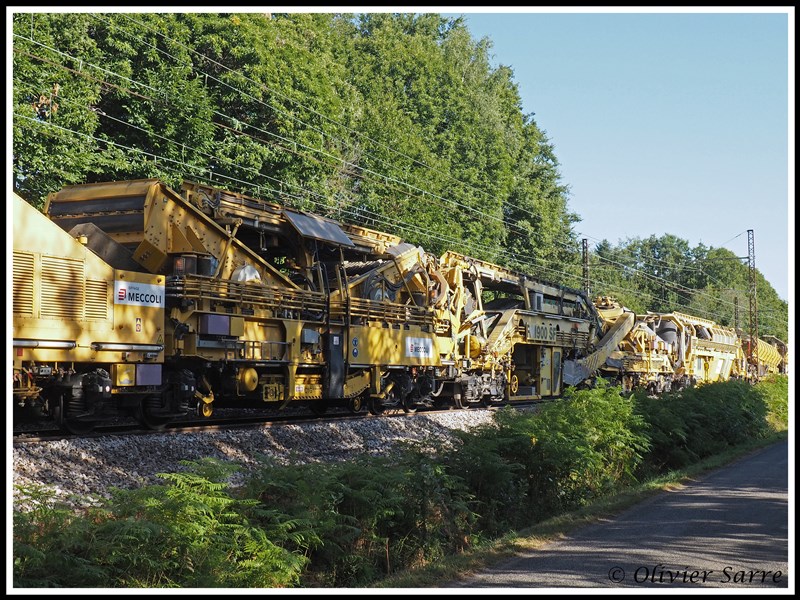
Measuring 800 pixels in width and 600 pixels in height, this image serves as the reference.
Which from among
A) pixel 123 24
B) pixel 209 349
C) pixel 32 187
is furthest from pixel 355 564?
pixel 123 24

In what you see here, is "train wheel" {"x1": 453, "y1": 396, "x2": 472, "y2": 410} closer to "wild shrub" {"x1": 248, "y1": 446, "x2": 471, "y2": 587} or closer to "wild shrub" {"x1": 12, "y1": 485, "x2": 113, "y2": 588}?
"wild shrub" {"x1": 248, "y1": 446, "x2": 471, "y2": 587}

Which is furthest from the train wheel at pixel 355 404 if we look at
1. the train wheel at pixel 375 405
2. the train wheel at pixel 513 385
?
the train wheel at pixel 513 385

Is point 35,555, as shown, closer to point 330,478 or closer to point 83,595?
point 83,595

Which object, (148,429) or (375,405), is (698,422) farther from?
(148,429)

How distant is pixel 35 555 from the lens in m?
6.93

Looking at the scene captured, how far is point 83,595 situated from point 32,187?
21454 millimetres

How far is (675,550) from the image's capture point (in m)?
9.17

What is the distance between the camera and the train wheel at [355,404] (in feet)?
70.0

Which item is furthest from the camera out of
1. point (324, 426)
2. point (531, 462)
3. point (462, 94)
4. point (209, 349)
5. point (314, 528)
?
point (462, 94)

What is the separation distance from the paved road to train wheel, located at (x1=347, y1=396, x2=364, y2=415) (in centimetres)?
963

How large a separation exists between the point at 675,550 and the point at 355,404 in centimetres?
1276

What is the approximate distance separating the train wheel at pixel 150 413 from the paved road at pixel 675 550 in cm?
795

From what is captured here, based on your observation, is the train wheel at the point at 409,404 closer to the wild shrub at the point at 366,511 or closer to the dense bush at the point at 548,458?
the dense bush at the point at 548,458

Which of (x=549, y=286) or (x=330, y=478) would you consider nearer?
(x=330, y=478)
